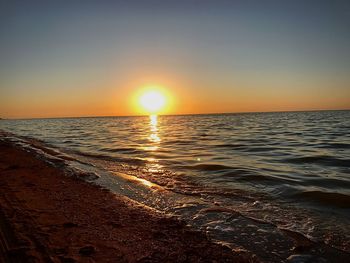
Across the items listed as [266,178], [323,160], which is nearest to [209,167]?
[266,178]

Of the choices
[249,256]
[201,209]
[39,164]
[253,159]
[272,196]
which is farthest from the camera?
[253,159]

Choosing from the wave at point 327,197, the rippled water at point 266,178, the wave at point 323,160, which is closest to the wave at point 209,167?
the rippled water at point 266,178

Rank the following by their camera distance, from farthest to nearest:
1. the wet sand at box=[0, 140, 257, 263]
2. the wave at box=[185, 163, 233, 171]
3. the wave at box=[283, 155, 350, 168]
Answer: the wave at box=[283, 155, 350, 168]
the wave at box=[185, 163, 233, 171]
the wet sand at box=[0, 140, 257, 263]

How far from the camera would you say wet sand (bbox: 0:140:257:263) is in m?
4.14

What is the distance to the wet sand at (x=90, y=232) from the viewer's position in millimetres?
4137

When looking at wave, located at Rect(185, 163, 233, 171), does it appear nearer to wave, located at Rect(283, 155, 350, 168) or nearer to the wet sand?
wave, located at Rect(283, 155, 350, 168)

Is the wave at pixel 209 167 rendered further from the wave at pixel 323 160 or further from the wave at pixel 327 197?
the wave at pixel 327 197

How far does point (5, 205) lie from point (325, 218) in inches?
261

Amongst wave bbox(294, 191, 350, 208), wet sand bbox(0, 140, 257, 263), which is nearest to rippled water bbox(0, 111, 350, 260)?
wave bbox(294, 191, 350, 208)

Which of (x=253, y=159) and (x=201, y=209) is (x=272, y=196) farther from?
(x=253, y=159)

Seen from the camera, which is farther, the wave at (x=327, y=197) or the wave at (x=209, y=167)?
the wave at (x=209, y=167)

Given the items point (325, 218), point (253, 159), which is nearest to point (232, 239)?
point (325, 218)

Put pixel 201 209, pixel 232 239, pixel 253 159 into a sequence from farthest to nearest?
1. pixel 253 159
2. pixel 201 209
3. pixel 232 239

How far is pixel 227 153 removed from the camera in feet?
50.9
